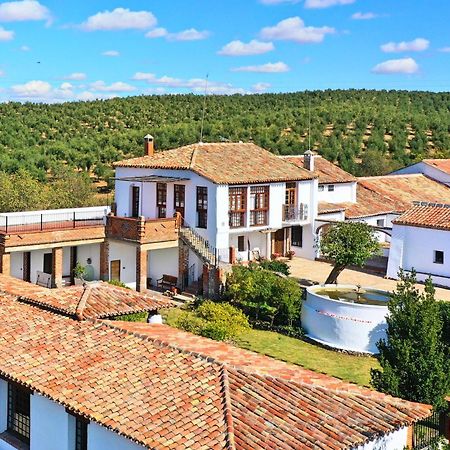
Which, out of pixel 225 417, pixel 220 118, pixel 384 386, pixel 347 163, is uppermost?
pixel 220 118

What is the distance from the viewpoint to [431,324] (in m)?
16.5

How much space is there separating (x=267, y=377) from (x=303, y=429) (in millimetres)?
1729

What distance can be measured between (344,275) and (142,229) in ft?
32.3

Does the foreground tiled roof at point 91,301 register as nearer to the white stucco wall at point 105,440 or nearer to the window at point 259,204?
the white stucco wall at point 105,440

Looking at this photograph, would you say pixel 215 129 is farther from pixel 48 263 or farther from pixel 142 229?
pixel 142 229

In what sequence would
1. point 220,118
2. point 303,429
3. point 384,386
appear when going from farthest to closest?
point 220,118, point 384,386, point 303,429

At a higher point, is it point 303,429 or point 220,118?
point 220,118

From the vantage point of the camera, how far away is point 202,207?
32.7 meters

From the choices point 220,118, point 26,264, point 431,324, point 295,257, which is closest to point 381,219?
point 295,257

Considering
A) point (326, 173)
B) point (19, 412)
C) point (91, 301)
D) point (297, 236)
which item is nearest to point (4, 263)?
point (91, 301)

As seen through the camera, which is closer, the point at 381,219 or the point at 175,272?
the point at 175,272

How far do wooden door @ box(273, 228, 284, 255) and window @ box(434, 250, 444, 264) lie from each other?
25.9ft

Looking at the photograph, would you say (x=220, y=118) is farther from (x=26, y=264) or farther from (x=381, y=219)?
(x=26, y=264)

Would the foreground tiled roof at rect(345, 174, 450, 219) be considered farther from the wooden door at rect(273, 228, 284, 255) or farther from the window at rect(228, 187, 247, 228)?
the window at rect(228, 187, 247, 228)
